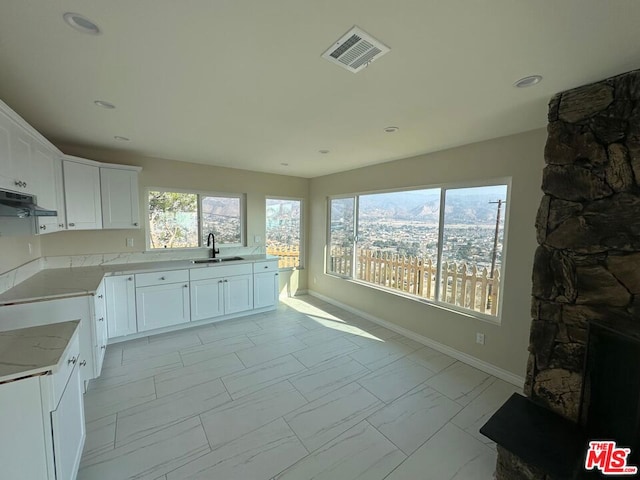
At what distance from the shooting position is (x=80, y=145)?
335 cm

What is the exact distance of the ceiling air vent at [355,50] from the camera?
1279 mm

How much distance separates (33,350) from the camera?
136cm

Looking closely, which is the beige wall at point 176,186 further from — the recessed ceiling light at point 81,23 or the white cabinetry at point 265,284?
the recessed ceiling light at point 81,23

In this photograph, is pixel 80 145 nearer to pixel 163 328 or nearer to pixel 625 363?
pixel 163 328

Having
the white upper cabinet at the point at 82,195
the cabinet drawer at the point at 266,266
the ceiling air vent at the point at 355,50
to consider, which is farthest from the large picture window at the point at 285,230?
the ceiling air vent at the point at 355,50

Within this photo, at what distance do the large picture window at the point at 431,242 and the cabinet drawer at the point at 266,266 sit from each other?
4.15ft

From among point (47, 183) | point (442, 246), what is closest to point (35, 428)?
point (47, 183)

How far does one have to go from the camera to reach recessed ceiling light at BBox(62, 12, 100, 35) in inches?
46.3

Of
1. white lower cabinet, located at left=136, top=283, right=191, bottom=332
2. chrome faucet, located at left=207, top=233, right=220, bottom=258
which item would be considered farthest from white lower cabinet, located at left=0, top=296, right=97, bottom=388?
chrome faucet, located at left=207, top=233, right=220, bottom=258

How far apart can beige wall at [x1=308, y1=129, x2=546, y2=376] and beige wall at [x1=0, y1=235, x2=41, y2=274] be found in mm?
4199

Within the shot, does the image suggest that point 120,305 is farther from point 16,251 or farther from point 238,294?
point 238,294

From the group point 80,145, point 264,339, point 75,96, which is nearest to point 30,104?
point 75,96

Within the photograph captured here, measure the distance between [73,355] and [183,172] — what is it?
126 inches

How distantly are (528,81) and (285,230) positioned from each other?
174 inches
